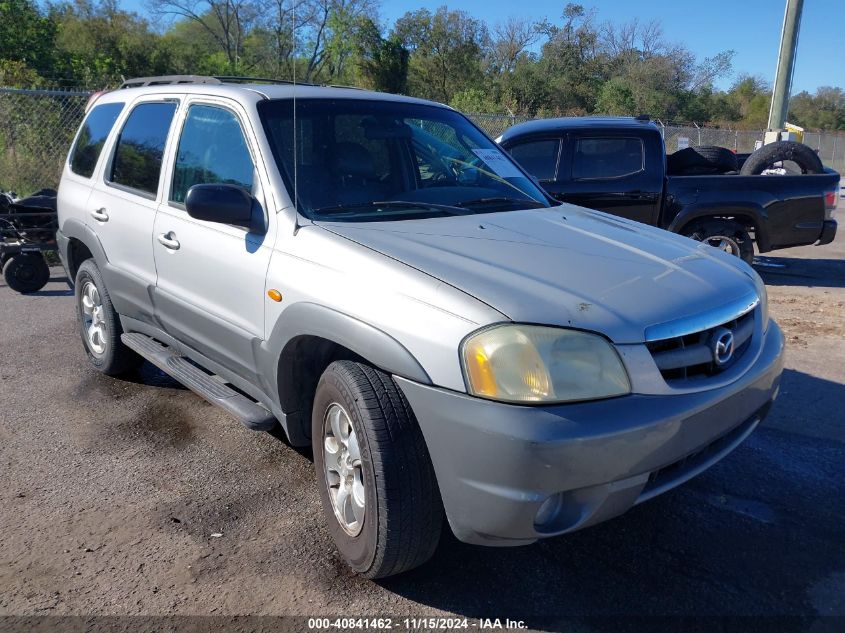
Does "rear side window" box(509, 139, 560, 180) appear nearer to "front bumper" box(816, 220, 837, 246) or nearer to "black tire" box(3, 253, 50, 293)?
"front bumper" box(816, 220, 837, 246)

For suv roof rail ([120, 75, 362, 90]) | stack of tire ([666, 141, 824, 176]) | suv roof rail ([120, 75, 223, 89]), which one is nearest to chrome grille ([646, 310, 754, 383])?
suv roof rail ([120, 75, 362, 90])

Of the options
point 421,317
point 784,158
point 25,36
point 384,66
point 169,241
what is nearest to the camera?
point 421,317

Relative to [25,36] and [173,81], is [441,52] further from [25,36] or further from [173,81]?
[173,81]

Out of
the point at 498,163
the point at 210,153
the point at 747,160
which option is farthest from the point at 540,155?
the point at 210,153

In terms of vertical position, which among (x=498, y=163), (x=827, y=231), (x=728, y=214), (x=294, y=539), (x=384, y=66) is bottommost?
(x=294, y=539)

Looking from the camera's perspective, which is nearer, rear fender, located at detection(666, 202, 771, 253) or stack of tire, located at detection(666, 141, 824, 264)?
rear fender, located at detection(666, 202, 771, 253)

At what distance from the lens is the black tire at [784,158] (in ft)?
30.1

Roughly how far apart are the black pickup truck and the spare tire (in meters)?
1.31

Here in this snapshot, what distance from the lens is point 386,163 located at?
12.3 feet

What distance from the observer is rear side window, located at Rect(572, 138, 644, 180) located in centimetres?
832

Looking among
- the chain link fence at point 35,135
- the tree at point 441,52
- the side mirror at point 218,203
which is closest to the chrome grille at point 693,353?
the side mirror at point 218,203

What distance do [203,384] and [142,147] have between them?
1.62m

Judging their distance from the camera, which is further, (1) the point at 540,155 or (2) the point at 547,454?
(1) the point at 540,155

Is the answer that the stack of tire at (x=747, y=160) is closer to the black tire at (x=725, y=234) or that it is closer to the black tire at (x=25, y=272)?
the black tire at (x=725, y=234)
